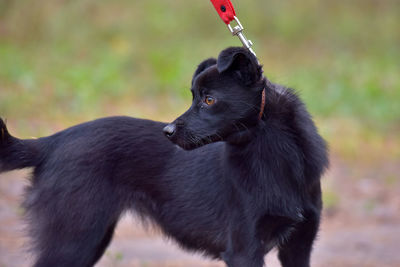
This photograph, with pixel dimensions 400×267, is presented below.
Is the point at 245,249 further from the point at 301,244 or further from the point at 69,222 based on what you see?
the point at 69,222

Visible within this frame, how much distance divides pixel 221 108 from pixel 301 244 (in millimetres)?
1009

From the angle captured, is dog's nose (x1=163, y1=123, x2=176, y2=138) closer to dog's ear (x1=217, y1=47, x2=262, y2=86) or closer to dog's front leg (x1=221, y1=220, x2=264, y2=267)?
dog's ear (x1=217, y1=47, x2=262, y2=86)

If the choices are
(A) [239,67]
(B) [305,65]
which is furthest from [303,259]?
(B) [305,65]

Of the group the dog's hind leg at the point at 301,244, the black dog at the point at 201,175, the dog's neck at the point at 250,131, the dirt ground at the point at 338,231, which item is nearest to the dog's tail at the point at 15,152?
the black dog at the point at 201,175

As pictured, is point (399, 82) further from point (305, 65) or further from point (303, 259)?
point (303, 259)

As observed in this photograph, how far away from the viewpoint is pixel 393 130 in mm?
8719

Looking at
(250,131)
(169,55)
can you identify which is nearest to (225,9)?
(250,131)

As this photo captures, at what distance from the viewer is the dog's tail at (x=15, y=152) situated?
355 centimetres

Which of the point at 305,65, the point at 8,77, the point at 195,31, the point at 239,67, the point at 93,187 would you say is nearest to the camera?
the point at 239,67

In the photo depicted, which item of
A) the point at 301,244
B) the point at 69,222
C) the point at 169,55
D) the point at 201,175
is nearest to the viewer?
the point at 69,222

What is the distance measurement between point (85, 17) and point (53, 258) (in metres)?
8.79

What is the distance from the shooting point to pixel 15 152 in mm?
3578

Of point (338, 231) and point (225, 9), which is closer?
point (225, 9)

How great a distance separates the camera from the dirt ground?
5395mm
